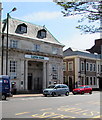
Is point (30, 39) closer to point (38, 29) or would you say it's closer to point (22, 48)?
point (22, 48)

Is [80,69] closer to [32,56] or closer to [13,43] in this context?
[32,56]

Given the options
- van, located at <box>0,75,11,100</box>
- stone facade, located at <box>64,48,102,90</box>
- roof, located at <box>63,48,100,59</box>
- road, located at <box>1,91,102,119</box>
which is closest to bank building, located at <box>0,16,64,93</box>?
stone facade, located at <box>64,48,102,90</box>

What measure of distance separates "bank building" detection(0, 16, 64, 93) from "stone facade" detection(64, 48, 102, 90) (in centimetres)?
626

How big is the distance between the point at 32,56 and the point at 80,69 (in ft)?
50.3

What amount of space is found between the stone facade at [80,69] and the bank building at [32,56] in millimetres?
6256

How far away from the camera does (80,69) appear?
48.3 m

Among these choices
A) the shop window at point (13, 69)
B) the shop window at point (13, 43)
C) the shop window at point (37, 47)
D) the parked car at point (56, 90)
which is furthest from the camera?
the shop window at point (37, 47)

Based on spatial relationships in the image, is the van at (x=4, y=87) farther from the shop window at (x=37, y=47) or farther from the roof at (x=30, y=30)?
the shop window at (x=37, y=47)

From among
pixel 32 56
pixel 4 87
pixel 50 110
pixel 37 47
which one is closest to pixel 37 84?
pixel 32 56

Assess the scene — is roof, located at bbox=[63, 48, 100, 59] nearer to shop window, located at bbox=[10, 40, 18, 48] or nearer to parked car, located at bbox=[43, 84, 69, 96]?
shop window, located at bbox=[10, 40, 18, 48]

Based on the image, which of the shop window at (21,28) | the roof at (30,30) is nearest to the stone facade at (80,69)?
the roof at (30,30)

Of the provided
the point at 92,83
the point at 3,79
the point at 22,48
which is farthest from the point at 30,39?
the point at 92,83

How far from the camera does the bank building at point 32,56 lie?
115 feet

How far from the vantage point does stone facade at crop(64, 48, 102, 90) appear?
48.0 m
